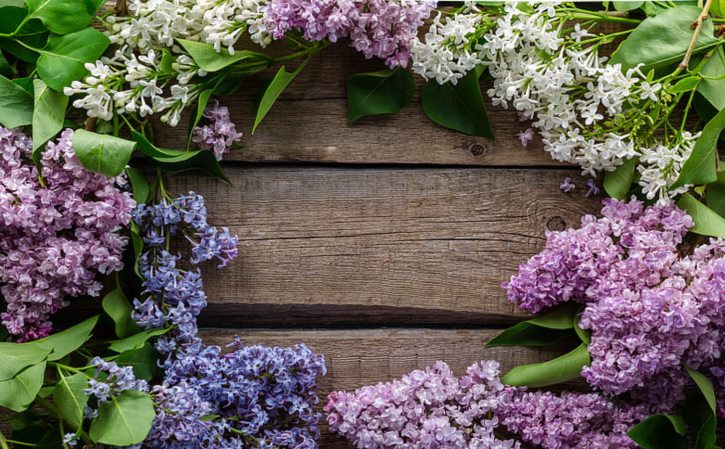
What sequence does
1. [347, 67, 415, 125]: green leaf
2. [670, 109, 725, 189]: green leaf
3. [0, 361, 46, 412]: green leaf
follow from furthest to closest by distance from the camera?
[347, 67, 415, 125]: green leaf, [670, 109, 725, 189]: green leaf, [0, 361, 46, 412]: green leaf

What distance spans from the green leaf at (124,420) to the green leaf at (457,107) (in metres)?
0.57

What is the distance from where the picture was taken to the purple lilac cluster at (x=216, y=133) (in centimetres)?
124

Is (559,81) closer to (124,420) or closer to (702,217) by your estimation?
Answer: (702,217)

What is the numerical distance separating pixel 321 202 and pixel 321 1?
0.30 meters

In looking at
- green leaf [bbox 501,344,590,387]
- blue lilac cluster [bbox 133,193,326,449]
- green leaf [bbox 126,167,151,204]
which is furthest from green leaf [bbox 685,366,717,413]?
green leaf [bbox 126,167,151,204]

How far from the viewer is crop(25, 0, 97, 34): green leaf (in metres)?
1.16

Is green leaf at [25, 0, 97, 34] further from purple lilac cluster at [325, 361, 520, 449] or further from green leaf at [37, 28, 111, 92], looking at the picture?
purple lilac cluster at [325, 361, 520, 449]

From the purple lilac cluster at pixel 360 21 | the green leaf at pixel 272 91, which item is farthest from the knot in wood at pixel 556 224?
the green leaf at pixel 272 91

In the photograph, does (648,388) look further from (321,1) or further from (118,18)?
(118,18)

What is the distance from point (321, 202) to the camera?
1295 mm

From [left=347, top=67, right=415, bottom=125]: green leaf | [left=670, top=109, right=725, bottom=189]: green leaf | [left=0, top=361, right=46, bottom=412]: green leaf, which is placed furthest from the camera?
[left=347, top=67, right=415, bottom=125]: green leaf

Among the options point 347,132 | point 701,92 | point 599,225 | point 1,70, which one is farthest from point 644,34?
point 1,70

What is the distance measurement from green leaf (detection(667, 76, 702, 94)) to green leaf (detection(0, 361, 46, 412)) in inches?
35.8

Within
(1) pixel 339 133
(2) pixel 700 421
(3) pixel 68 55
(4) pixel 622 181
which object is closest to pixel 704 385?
(2) pixel 700 421
